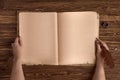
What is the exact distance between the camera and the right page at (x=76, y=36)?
33.5 inches

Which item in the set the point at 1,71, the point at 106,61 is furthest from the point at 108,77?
the point at 1,71

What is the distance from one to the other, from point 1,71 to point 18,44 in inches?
3.6

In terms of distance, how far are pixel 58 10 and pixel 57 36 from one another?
73mm

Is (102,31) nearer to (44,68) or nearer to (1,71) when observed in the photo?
(44,68)

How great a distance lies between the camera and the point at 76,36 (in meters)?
0.85

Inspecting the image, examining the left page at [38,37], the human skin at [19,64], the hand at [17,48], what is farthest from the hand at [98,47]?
the hand at [17,48]

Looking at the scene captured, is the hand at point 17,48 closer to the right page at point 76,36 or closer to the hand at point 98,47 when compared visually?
the right page at point 76,36

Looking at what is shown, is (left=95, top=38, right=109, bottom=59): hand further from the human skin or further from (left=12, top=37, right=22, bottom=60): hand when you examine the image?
(left=12, top=37, right=22, bottom=60): hand

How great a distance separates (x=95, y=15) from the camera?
86 cm

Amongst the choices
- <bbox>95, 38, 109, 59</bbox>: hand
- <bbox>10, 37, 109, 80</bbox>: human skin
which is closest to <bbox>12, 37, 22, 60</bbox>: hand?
<bbox>10, 37, 109, 80</bbox>: human skin

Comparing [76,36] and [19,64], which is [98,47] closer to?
[76,36]

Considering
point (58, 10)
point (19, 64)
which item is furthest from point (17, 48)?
point (58, 10)

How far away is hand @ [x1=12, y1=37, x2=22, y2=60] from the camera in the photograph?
2.75 feet

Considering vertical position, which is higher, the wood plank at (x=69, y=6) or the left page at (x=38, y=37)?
the wood plank at (x=69, y=6)
